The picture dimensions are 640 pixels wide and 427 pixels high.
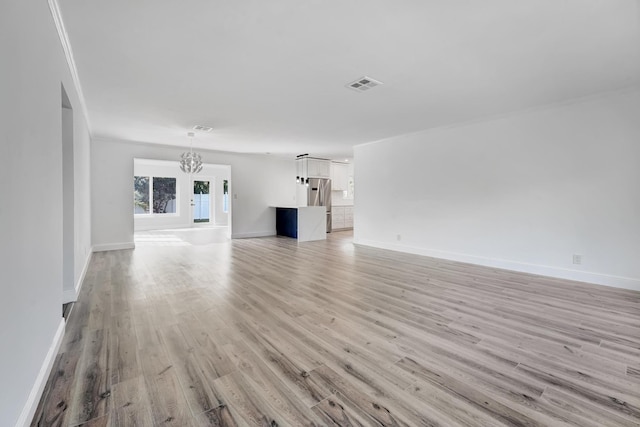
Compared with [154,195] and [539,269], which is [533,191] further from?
[154,195]

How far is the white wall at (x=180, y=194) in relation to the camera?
425 inches

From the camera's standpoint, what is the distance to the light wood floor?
4.94 ft

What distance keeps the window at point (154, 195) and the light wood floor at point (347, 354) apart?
806 centimetres

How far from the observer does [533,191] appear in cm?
436

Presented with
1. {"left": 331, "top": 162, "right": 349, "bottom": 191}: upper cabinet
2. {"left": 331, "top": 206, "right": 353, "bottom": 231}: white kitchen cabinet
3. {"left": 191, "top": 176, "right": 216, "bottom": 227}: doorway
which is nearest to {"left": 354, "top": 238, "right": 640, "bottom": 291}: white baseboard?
{"left": 331, "top": 206, "right": 353, "bottom": 231}: white kitchen cabinet

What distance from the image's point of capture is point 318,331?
2.43 m

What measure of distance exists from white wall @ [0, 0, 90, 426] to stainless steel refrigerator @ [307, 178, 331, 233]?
23.9ft

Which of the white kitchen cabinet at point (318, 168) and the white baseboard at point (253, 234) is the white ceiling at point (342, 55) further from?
the white kitchen cabinet at point (318, 168)

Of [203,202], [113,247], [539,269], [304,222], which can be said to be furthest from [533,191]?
[203,202]

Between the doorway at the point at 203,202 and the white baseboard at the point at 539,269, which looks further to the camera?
the doorway at the point at 203,202

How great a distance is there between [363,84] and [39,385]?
12.1ft

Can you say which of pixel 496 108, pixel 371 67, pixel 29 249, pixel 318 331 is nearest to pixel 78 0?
pixel 29 249

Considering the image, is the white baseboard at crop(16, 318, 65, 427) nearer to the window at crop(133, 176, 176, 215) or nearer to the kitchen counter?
the kitchen counter

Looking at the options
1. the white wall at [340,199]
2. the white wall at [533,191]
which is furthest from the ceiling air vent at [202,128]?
the white wall at [340,199]
